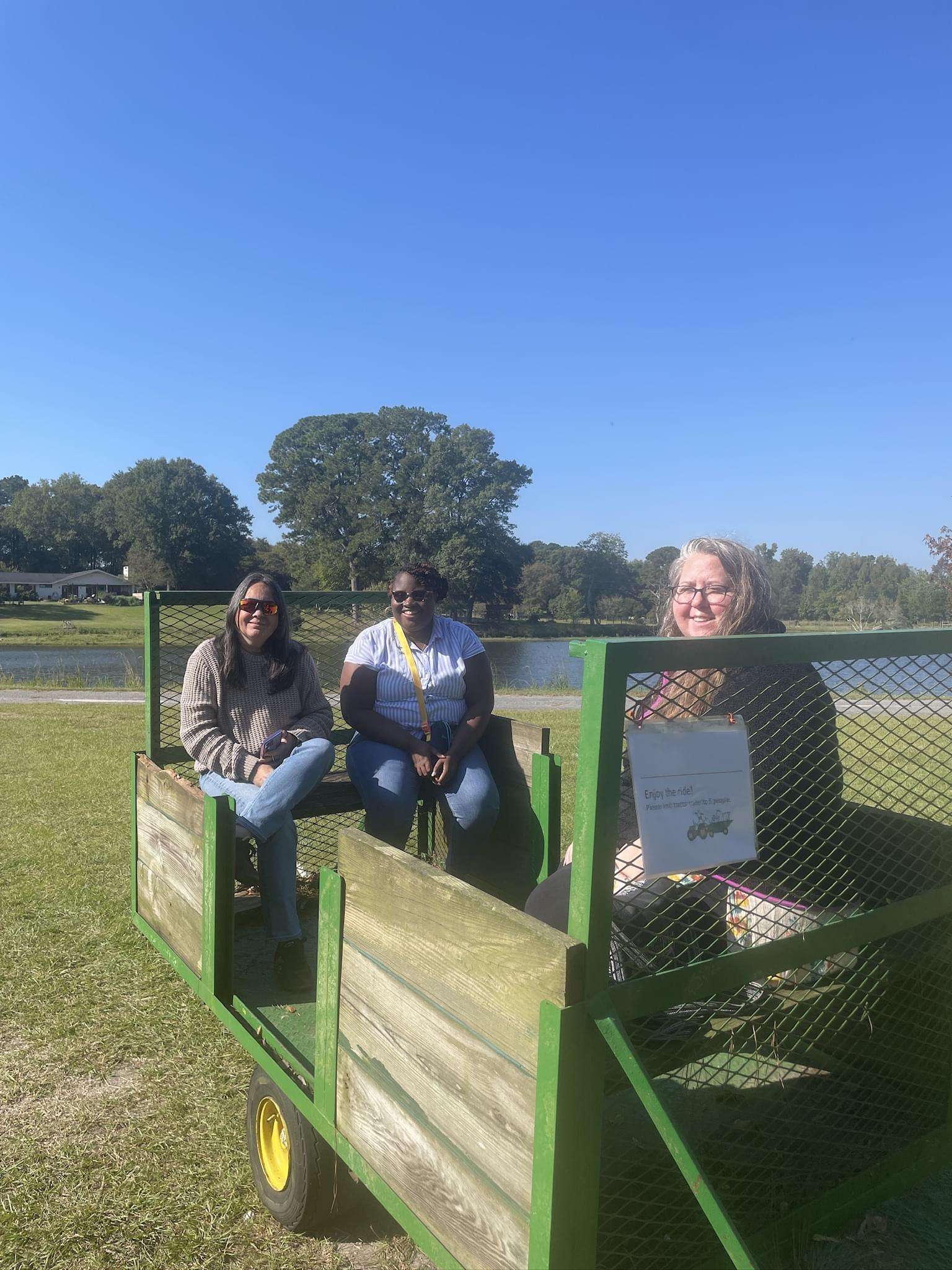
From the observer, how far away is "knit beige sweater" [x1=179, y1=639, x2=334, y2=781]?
11.5 feet

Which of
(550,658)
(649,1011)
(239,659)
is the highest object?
(239,659)

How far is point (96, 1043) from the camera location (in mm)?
3455

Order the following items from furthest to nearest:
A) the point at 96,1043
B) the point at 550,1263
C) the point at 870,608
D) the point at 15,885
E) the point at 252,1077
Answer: the point at 870,608 < the point at 15,885 < the point at 96,1043 < the point at 252,1077 < the point at 550,1263

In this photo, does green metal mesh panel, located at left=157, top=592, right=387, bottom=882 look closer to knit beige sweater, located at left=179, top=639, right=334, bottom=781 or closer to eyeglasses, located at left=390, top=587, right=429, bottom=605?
knit beige sweater, located at left=179, top=639, right=334, bottom=781

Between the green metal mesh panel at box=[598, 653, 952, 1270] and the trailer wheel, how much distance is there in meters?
0.75

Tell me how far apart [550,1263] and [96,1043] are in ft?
8.71

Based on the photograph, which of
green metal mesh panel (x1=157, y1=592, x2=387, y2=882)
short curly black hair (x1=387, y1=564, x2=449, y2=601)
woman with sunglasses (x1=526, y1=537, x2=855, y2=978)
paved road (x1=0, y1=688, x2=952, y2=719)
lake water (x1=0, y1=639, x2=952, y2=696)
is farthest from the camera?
paved road (x1=0, y1=688, x2=952, y2=719)

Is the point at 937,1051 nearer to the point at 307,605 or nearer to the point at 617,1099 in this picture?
the point at 617,1099

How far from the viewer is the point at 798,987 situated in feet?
6.66

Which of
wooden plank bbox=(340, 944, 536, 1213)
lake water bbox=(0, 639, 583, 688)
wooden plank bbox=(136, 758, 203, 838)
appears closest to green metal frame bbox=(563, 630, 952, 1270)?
wooden plank bbox=(340, 944, 536, 1213)

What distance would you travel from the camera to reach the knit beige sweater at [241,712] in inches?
138

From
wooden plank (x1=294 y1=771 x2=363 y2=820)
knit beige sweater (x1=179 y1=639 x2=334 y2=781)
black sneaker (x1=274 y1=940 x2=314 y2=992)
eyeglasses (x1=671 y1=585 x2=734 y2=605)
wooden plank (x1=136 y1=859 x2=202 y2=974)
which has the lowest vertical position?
black sneaker (x1=274 y1=940 x2=314 y2=992)

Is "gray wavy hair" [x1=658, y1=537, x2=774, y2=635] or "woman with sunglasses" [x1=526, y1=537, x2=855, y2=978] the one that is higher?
"gray wavy hair" [x1=658, y1=537, x2=774, y2=635]

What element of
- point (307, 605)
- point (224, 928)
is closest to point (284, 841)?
point (224, 928)
